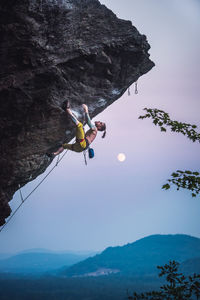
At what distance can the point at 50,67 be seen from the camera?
11523 millimetres

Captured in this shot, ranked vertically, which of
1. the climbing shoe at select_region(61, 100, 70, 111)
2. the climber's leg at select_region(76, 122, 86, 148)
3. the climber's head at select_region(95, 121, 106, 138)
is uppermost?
the climbing shoe at select_region(61, 100, 70, 111)

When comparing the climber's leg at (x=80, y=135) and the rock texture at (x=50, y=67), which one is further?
the rock texture at (x=50, y=67)

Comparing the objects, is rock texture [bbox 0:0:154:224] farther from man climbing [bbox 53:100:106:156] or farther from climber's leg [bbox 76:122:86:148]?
climber's leg [bbox 76:122:86:148]

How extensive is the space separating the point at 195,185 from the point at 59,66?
8.38 metres

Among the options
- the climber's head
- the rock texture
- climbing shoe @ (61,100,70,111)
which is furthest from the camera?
climbing shoe @ (61,100,70,111)

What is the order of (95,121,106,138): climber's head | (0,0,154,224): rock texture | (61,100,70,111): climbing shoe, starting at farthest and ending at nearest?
(61,100,70,111): climbing shoe → (0,0,154,224): rock texture → (95,121,106,138): climber's head

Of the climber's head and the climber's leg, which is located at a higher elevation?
the climber's head

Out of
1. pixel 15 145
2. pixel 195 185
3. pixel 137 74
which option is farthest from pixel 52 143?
pixel 195 185

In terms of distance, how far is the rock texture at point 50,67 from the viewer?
1120 cm

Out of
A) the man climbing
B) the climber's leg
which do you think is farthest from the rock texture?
the climber's leg

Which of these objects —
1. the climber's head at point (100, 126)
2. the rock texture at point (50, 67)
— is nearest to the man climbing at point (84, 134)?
the climber's head at point (100, 126)

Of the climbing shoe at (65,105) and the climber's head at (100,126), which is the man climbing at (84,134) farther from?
the climbing shoe at (65,105)

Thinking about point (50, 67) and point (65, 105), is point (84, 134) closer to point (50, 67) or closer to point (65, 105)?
point (65, 105)

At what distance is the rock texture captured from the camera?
1120 centimetres
